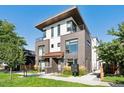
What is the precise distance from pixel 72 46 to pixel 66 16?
4134 millimetres

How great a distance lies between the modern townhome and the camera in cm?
2989

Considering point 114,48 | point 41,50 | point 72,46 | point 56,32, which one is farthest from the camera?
point 41,50

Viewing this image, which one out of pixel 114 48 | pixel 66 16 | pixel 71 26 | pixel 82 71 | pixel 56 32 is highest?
pixel 66 16

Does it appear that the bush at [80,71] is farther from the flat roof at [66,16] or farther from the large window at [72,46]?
the flat roof at [66,16]

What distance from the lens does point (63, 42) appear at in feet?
106

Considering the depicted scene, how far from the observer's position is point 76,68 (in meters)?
26.2

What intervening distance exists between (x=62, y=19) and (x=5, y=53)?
43.9 ft

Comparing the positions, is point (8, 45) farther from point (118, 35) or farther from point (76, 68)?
point (118, 35)

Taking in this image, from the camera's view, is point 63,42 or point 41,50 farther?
point 41,50

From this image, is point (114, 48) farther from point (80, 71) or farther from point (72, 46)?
point (72, 46)

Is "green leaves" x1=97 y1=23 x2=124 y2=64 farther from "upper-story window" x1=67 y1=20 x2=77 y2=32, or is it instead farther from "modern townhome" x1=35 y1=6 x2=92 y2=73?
"upper-story window" x1=67 y1=20 x2=77 y2=32

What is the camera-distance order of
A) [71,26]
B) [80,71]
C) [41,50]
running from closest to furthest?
1. [80,71]
2. [71,26]
3. [41,50]

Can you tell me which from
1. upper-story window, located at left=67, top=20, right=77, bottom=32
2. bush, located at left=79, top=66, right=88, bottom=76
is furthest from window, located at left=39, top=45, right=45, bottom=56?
bush, located at left=79, top=66, right=88, bottom=76

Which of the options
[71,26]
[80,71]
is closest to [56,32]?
[71,26]
